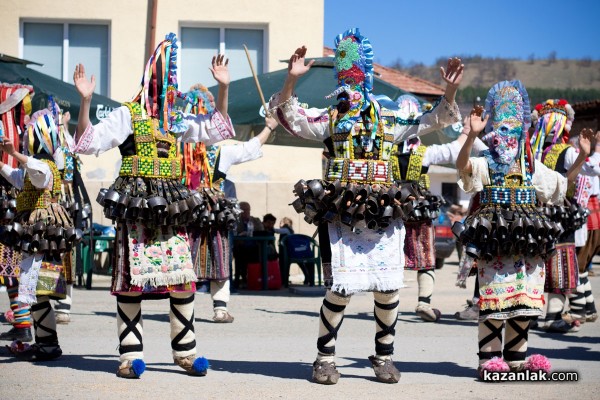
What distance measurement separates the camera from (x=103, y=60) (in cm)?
1872

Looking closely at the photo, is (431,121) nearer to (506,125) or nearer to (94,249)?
(506,125)

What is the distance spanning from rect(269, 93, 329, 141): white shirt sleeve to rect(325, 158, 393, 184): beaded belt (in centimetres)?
27

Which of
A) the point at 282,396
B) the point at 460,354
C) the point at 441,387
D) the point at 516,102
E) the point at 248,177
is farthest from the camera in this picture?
the point at 248,177

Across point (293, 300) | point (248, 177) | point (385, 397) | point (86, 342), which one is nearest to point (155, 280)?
point (385, 397)

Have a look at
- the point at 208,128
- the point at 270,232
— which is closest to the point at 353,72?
the point at 208,128

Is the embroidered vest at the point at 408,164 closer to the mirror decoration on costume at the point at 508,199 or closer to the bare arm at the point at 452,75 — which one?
the mirror decoration on costume at the point at 508,199

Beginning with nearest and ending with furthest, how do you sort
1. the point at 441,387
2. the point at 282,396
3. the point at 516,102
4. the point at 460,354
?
the point at 282,396 → the point at 441,387 → the point at 516,102 → the point at 460,354

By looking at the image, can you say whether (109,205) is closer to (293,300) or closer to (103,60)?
(293,300)

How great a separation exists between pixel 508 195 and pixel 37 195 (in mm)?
3861

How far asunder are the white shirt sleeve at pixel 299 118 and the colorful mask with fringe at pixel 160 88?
0.78m

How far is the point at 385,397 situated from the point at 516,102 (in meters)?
2.53

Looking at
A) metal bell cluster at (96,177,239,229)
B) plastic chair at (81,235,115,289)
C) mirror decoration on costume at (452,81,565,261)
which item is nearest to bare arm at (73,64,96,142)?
metal bell cluster at (96,177,239,229)

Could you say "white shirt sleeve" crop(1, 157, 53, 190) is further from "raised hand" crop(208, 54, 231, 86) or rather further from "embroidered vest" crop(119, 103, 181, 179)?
"raised hand" crop(208, 54, 231, 86)

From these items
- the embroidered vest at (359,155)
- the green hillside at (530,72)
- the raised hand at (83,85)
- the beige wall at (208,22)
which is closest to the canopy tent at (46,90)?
the beige wall at (208,22)
